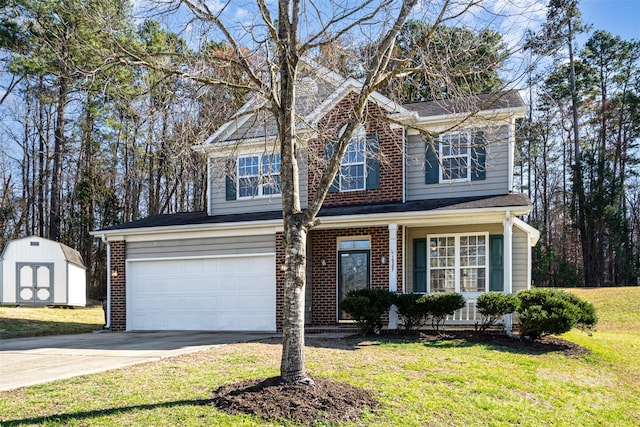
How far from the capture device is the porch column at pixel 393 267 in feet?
39.5

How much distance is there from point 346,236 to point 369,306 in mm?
2826

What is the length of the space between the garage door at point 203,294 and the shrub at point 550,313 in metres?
6.25

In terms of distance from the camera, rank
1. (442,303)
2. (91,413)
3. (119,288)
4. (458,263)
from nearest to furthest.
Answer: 1. (91,413)
2. (442,303)
3. (458,263)
4. (119,288)

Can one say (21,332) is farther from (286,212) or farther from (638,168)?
(638,168)

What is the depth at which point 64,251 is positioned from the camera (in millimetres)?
22109

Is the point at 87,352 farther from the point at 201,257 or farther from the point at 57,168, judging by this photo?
the point at 57,168

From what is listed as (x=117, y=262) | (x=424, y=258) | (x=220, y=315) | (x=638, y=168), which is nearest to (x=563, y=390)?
(x=424, y=258)

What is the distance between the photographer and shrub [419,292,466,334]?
11133 millimetres

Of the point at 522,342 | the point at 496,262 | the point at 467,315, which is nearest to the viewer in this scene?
the point at 522,342

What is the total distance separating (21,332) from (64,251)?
8.17m

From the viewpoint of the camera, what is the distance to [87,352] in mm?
9930

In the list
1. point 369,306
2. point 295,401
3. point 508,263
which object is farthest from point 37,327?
point 508,263

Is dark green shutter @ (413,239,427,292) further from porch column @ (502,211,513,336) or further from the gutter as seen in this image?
porch column @ (502,211,513,336)

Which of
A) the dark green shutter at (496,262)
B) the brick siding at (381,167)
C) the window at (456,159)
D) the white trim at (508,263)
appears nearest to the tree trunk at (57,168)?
the brick siding at (381,167)
